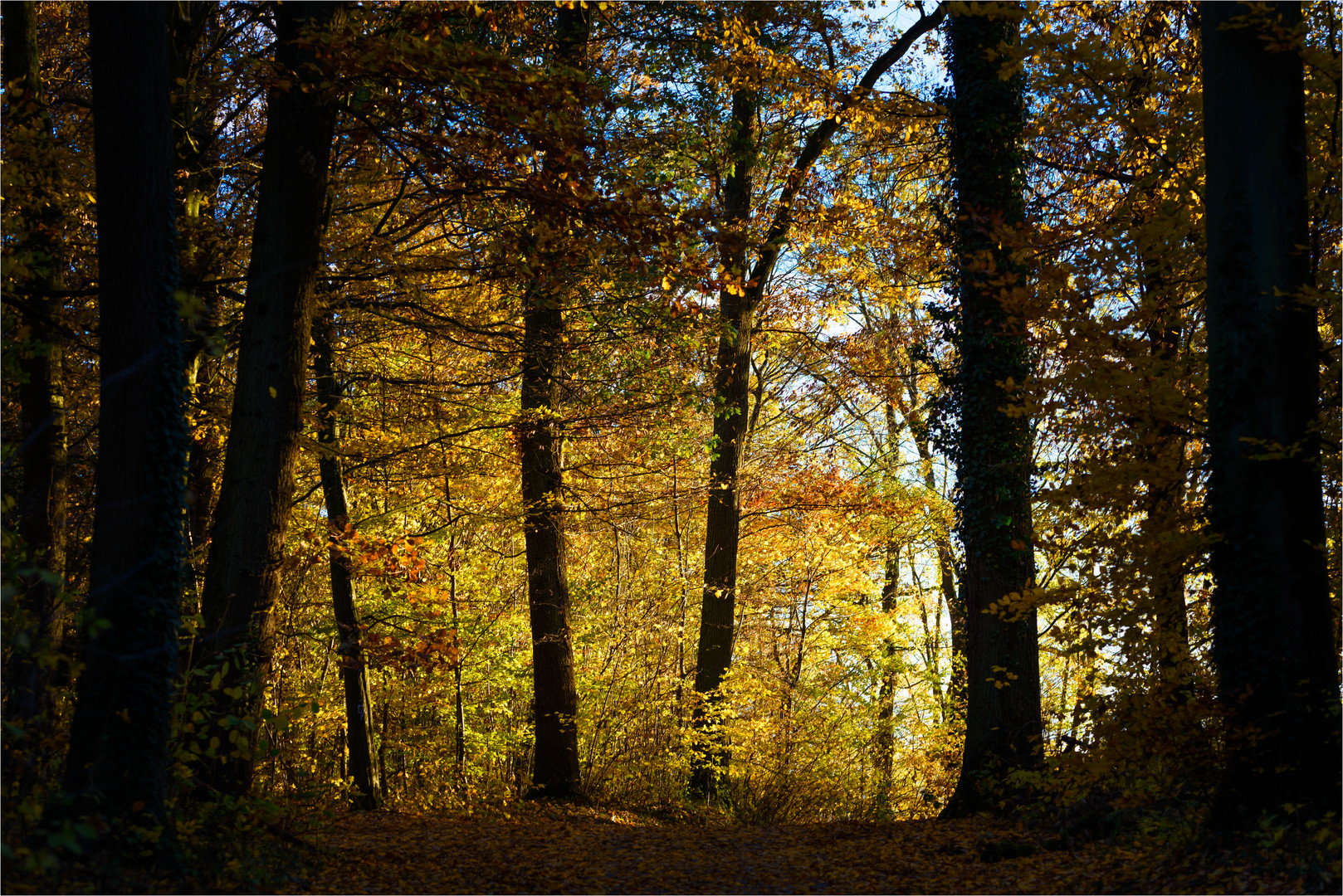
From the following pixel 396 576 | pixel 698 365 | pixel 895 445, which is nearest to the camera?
pixel 396 576

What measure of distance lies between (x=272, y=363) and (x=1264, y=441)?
6.73 meters

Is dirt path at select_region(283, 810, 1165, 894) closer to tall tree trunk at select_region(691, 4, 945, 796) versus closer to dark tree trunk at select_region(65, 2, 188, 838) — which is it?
dark tree trunk at select_region(65, 2, 188, 838)

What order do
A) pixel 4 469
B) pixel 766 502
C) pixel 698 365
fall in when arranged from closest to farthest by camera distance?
1. pixel 4 469
2. pixel 698 365
3. pixel 766 502

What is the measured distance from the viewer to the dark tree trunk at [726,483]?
494 inches

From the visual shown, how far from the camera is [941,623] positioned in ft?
66.4

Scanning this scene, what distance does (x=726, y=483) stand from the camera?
13055mm

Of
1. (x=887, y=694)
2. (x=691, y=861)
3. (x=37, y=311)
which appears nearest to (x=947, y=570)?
(x=887, y=694)

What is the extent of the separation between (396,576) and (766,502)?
621cm

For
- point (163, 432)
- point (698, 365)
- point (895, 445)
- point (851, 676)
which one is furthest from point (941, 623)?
point (163, 432)

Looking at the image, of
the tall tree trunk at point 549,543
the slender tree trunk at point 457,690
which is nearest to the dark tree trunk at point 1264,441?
the tall tree trunk at point 549,543

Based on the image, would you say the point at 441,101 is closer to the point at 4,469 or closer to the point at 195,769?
the point at 4,469

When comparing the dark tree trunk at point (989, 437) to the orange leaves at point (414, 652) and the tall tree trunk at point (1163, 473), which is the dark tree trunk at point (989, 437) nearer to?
the tall tree trunk at point (1163, 473)

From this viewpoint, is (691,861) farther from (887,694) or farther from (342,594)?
(887,694)

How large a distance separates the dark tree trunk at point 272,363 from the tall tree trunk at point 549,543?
3.65 m
